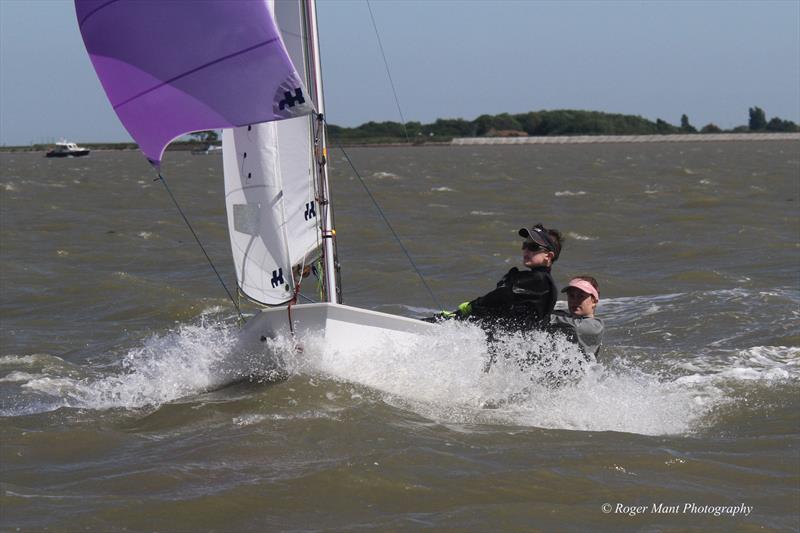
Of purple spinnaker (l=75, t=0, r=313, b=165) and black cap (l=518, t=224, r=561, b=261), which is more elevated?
purple spinnaker (l=75, t=0, r=313, b=165)

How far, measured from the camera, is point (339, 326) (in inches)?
297

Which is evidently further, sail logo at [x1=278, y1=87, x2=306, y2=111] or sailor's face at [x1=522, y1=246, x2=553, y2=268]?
sailor's face at [x1=522, y1=246, x2=553, y2=268]

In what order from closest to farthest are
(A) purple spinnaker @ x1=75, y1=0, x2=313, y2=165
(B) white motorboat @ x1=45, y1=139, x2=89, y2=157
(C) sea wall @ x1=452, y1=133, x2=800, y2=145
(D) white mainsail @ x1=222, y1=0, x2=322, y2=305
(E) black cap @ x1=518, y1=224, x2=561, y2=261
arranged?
(A) purple spinnaker @ x1=75, y1=0, x2=313, y2=165 < (E) black cap @ x1=518, y1=224, x2=561, y2=261 < (D) white mainsail @ x1=222, y1=0, x2=322, y2=305 < (B) white motorboat @ x1=45, y1=139, x2=89, y2=157 < (C) sea wall @ x1=452, y1=133, x2=800, y2=145

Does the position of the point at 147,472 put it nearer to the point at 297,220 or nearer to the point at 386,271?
the point at 297,220

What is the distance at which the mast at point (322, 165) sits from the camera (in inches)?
305

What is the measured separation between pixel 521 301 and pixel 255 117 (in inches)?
81.0

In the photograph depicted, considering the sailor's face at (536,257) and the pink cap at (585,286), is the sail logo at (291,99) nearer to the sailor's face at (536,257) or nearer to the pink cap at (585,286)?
the sailor's face at (536,257)

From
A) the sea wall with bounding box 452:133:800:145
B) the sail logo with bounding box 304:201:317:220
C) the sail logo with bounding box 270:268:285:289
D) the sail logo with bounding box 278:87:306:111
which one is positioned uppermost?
the sail logo with bounding box 278:87:306:111

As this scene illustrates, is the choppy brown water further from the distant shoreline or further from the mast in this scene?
the distant shoreline

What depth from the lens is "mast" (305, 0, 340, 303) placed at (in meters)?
7.74

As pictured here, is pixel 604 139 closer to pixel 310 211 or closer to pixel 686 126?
pixel 686 126

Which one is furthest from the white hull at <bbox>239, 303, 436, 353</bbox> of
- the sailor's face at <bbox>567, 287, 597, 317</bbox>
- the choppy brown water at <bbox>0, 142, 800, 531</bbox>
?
the sailor's face at <bbox>567, 287, 597, 317</bbox>

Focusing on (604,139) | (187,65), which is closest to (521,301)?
(187,65)

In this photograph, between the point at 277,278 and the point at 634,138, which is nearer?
the point at 277,278
